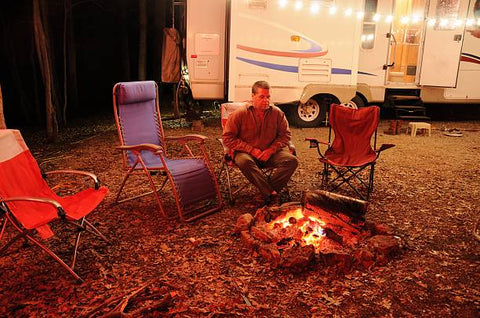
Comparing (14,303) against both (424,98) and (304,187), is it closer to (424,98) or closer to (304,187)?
(304,187)

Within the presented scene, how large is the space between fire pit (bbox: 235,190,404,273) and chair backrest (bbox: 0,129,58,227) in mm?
1482

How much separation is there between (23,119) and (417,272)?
9.71 m

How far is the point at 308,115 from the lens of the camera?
26.3 feet

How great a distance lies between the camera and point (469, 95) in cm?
864

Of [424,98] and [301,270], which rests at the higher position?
[424,98]

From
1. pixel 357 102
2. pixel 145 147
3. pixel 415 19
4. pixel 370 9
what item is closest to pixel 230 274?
pixel 145 147

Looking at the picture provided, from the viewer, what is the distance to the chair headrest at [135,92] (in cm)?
395

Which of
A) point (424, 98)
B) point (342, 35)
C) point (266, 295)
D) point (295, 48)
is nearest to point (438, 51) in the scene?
point (424, 98)

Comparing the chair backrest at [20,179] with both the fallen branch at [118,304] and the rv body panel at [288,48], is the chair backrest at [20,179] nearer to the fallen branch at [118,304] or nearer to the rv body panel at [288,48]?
the fallen branch at [118,304]

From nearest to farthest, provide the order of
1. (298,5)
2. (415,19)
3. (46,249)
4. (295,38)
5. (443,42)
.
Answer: (46,249), (298,5), (295,38), (443,42), (415,19)

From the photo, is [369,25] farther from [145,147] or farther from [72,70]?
[72,70]

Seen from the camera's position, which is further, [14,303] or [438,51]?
[438,51]

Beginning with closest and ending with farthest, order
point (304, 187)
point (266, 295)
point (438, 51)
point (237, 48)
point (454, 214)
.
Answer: point (266, 295) → point (454, 214) → point (304, 187) → point (237, 48) → point (438, 51)

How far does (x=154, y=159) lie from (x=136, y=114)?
19.7 inches
